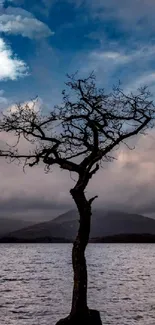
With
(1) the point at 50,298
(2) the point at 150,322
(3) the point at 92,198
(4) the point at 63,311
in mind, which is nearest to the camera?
(3) the point at 92,198

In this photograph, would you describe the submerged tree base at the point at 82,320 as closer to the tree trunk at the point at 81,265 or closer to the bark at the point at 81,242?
the tree trunk at the point at 81,265

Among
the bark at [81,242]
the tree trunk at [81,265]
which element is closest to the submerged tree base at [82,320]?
the tree trunk at [81,265]

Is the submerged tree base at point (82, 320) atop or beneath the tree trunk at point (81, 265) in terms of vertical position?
beneath

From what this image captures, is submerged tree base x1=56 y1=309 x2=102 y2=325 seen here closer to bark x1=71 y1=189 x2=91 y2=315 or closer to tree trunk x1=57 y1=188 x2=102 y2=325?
tree trunk x1=57 y1=188 x2=102 y2=325

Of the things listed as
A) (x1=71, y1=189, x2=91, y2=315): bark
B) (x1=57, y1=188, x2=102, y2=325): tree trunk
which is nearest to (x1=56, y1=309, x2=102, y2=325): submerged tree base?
(x1=57, y1=188, x2=102, y2=325): tree trunk

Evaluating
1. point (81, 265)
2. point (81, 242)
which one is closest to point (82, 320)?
point (81, 265)

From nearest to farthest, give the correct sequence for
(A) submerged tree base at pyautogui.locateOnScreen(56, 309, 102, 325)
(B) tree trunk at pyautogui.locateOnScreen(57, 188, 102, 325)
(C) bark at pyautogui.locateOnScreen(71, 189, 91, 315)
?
(A) submerged tree base at pyautogui.locateOnScreen(56, 309, 102, 325) → (B) tree trunk at pyautogui.locateOnScreen(57, 188, 102, 325) → (C) bark at pyautogui.locateOnScreen(71, 189, 91, 315)

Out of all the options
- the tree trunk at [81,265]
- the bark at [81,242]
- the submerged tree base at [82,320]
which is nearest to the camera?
the submerged tree base at [82,320]

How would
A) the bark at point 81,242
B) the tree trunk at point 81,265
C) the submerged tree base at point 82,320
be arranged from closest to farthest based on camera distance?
the submerged tree base at point 82,320
the tree trunk at point 81,265
the bark at point 81,242

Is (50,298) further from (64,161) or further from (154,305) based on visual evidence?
(64,161)

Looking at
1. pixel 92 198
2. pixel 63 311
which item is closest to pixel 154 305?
pixel 63 311

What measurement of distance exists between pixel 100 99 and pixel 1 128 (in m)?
5.28

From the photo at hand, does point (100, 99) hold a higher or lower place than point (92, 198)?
higher

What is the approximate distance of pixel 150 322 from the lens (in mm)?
33781
